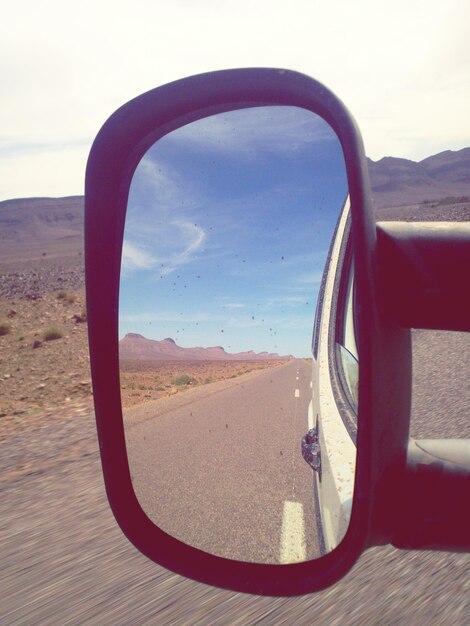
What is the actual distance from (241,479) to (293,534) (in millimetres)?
327

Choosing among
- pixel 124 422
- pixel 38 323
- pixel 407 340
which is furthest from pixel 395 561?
pixel 38 323

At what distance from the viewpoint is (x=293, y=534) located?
1.63 metres

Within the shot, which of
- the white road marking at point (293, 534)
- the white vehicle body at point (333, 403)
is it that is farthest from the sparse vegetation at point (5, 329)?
the white road marking at point (293, 534)

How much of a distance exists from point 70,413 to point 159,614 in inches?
225

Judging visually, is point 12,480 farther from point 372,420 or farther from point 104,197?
point 372,420

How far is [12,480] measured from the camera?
4.48m

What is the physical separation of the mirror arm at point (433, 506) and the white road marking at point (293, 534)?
394 millimetres

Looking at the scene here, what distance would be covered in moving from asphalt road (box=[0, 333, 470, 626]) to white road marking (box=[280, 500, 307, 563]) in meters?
0.54

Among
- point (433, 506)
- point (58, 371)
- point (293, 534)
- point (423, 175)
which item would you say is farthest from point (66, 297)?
point (423, 175)

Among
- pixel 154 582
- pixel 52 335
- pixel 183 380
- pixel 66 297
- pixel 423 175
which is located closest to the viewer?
pixel 183 380

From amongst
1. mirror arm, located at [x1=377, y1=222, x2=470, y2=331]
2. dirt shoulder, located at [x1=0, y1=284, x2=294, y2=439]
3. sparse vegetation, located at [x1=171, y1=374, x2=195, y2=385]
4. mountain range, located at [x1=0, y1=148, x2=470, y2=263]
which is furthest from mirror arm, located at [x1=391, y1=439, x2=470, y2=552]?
mountain range, located at [x1=0, y1=148, x2=470, y2=263]

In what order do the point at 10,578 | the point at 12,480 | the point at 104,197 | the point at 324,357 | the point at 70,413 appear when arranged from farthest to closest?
the point at 70,413 < the point at 12,480 < the point at 10,578 < the point at 324,357 < the point at 104,197

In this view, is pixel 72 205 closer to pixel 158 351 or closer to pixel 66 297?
pixel 66 297

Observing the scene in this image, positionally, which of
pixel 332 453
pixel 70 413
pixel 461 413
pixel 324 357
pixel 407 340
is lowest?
pixel 70 413
